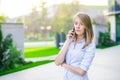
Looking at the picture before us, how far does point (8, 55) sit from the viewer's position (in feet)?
33.7

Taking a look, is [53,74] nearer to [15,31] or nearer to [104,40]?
[15,31]

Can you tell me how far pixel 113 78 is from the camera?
8133 mm

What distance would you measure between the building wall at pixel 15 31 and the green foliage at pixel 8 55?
1.00ft

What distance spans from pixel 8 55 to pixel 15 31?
1556mm

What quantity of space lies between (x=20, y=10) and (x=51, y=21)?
702 cm

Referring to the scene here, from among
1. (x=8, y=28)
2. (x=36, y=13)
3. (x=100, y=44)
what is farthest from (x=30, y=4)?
(x=8, y=28)

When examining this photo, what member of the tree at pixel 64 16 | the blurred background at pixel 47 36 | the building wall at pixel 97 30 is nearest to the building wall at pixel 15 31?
the blurred background at pixel 47 36

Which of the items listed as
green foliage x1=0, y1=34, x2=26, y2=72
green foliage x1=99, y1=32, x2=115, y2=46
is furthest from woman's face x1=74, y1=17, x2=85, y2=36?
green foliage x1=99, y1=32, x2=115, y2=46

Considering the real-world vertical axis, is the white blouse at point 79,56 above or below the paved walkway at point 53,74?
above

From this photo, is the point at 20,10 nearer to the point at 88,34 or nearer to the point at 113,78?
the point at 113,78

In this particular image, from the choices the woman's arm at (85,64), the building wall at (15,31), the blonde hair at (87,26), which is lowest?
the building wall at (15,31)

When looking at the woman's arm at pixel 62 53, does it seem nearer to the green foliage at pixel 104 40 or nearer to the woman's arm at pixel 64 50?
the woman's arm at pixel 64 50

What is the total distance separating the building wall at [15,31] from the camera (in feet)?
36.2

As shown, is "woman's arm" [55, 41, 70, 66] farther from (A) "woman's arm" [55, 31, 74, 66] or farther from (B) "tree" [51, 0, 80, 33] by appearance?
(B) "tree" [51, 0, 80, 33]
